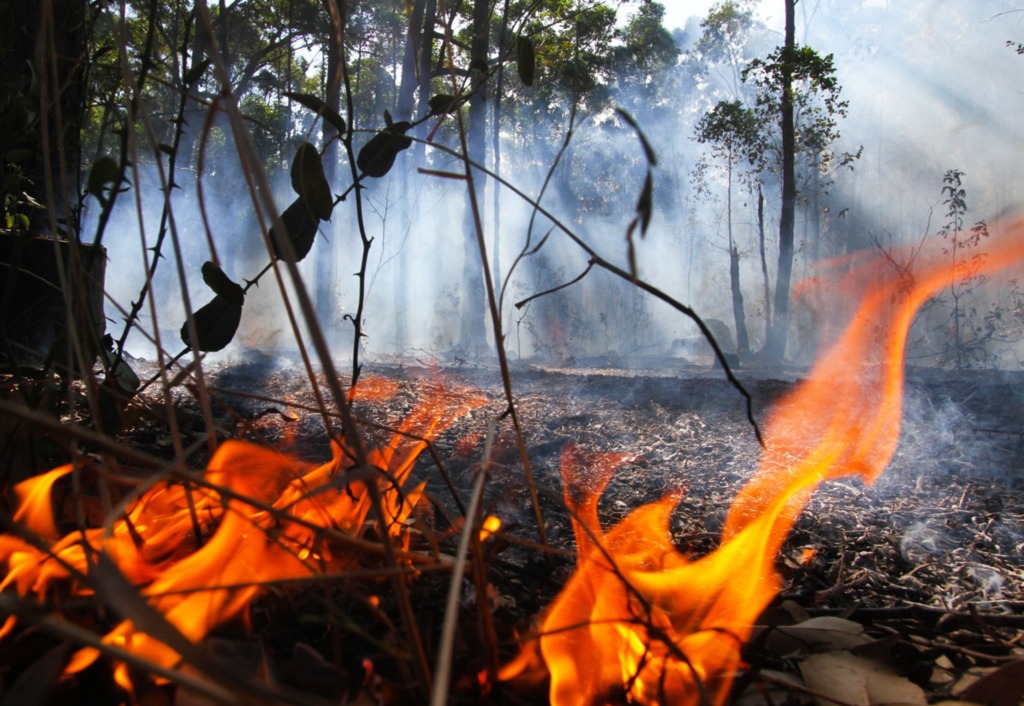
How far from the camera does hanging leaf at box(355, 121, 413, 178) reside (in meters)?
1.07

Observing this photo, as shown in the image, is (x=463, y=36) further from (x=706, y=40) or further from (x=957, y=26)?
(x=957, y=26)

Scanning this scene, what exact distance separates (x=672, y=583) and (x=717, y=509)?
0.69 m

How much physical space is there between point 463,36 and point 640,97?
878cm

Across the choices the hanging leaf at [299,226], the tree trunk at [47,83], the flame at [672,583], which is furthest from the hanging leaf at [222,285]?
the flame at [672,583]

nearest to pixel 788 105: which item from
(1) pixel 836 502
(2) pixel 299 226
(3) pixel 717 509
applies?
(1) pixel 836 502

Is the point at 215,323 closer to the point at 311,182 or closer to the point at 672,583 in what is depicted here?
the point at 311,182

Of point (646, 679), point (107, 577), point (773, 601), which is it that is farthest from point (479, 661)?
point (773, 601)

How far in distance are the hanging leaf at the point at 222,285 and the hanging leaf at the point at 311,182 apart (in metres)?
0.18

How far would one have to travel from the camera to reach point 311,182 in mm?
1027

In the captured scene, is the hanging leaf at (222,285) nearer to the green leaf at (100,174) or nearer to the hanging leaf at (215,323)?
the hanging leaf at (215,323)

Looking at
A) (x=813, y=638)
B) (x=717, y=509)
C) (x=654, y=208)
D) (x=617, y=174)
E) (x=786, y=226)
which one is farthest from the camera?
(x=617, y=174)

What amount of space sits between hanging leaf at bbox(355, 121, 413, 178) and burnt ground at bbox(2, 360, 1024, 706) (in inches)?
16.6

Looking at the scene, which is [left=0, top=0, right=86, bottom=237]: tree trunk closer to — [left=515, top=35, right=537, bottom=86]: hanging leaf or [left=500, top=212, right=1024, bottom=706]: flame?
[left=515, top=35, right=537, bottom=86]: hanging leaf

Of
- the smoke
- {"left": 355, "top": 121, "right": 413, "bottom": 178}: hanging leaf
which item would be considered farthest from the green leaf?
the smoke
